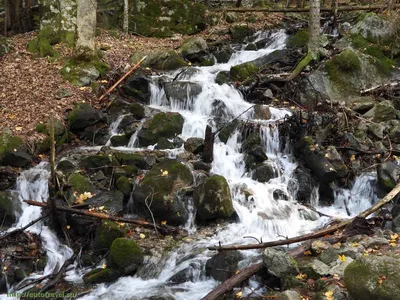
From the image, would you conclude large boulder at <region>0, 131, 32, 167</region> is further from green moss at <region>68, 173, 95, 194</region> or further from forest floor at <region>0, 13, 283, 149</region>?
green moss at <region>68, 173, 95, 194</region>

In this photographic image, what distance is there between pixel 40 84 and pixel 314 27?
300 inches

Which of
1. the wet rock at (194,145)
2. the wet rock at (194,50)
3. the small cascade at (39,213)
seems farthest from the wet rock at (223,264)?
the wet rock at (194,50)

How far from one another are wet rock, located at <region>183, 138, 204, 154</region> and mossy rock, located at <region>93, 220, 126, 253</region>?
9.73 ft

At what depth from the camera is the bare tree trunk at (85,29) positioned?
11523 millimetres

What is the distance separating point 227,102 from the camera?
1102 centimetres

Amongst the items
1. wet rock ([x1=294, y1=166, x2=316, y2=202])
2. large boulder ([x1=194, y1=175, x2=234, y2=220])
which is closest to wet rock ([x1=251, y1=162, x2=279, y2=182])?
wet rock ([x1=294, y1=166, x2=316, y2=202])

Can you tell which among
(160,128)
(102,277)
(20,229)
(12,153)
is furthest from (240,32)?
(102,277)

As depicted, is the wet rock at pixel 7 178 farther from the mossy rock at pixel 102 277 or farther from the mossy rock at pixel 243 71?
the mossy rock at pixel 243 71

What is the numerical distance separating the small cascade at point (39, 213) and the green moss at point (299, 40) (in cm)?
917

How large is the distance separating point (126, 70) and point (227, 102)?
130 inches

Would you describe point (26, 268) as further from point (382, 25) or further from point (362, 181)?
point (382, 25)

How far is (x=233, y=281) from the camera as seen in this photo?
5324 mm

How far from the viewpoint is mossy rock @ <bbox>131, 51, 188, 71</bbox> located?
12.8m

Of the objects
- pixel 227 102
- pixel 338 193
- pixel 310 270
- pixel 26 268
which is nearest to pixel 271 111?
pixel 227 102
